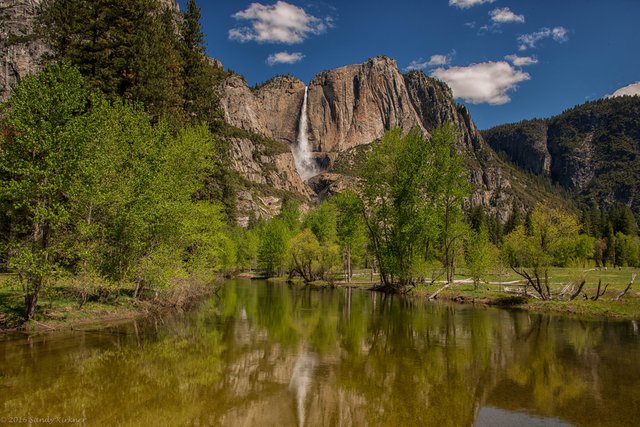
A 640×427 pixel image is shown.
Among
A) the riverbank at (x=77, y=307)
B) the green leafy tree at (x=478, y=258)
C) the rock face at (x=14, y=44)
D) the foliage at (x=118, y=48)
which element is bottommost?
the riverbank at (x=77, y=307)

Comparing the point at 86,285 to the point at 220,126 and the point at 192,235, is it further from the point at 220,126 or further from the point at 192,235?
the point at 220,126

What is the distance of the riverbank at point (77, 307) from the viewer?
19.1m

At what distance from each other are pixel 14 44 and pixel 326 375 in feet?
432

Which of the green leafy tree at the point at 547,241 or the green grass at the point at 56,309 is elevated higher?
the green leafy tree at the point at 547,241

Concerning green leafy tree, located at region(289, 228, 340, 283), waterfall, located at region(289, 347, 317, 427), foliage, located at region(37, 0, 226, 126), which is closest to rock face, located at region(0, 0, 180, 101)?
foliage, located at region(37, 0, 226, 126)

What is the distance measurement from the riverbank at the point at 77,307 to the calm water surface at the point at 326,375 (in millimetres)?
1239

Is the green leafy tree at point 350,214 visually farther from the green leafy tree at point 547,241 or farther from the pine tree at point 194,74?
the green leafy tree at point 547,241

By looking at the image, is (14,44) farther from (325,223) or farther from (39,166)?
(39,166)

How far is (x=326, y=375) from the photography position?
1375 centimetres

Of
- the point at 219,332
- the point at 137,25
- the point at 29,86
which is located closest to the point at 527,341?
the point at 219,332

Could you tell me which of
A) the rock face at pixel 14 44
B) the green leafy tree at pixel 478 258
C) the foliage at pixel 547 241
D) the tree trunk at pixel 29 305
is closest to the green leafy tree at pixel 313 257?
the green leafy tree at pixel 478 258

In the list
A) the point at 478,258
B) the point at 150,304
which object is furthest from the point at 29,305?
the point at 478,258

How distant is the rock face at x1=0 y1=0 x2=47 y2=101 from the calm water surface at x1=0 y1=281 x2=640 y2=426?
4553 inches

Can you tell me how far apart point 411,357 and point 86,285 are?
16628 millimetres
